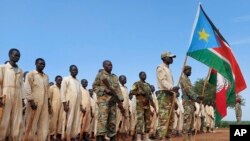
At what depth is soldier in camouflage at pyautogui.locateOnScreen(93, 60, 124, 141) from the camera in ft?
34.2

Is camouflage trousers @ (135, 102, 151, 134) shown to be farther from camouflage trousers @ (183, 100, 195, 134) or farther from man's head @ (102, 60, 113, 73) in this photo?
man's head @ (102, 60, 113, 73)

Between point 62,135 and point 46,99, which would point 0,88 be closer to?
point 46,99

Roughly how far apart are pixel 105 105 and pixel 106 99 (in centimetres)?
13

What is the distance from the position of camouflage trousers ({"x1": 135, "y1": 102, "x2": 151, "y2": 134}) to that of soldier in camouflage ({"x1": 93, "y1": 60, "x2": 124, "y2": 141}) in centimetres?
162

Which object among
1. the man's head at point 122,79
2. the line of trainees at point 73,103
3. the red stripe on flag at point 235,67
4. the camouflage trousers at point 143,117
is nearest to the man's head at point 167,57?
the line of trainees at point 73,103

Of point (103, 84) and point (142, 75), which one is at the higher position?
point (142, 75)

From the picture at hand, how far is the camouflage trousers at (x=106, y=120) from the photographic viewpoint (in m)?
10.4

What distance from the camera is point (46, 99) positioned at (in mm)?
11016

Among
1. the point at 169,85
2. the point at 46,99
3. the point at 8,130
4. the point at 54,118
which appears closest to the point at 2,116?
the point at 8,130

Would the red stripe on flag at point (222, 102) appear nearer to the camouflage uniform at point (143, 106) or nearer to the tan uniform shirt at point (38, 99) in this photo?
the camouflage uniform at point (143, 106)

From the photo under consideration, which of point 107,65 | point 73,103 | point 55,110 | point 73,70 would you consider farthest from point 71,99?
point 107,65

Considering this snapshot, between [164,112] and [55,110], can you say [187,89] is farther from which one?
[55,110]

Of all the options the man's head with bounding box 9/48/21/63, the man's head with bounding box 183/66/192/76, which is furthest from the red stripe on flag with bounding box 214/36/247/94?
the man's head with bounding box 9/48/21/63

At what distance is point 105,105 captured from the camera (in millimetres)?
10453
